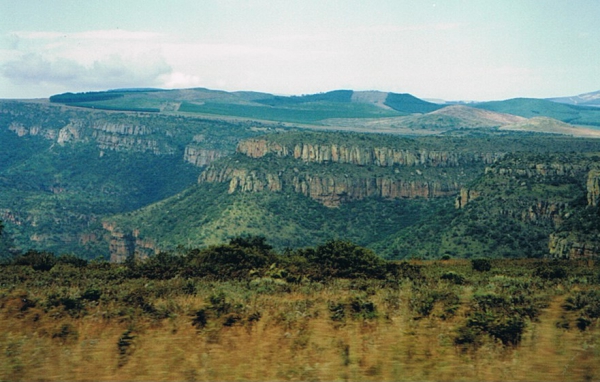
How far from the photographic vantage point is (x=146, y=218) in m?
120

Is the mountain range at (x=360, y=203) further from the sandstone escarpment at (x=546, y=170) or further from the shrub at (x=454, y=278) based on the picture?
the shrub at (x=454, y=278)

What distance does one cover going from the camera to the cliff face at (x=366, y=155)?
127m

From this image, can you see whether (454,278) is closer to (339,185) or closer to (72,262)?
(72,262)

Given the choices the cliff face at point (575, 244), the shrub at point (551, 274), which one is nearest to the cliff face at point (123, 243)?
the cliff face at point (575, 244)

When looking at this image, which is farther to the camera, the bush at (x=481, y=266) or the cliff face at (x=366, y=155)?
the cliff face at (x=366, y=155)

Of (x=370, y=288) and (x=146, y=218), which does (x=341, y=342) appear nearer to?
(x=370, y=288)

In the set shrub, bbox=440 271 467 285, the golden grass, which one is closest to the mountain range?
shrub, bbox=440 271 467 285

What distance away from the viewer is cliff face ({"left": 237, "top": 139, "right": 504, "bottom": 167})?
12688 cm

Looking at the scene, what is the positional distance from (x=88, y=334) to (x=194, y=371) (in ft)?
9.39

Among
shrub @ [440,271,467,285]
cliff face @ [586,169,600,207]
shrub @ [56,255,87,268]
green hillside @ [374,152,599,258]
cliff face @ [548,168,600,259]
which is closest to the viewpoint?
shrub @ [440,271,467,285]

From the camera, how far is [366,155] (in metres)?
128

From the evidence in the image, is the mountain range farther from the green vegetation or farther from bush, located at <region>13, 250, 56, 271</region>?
the green vegetation

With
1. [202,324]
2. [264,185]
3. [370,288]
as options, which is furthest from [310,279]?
[264,185]

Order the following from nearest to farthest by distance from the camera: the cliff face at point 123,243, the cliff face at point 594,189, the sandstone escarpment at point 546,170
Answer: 1. the cliff face at point 594,189
2. the sandstone escarpment at point 546,170
3. the cliff face at point 123,243
